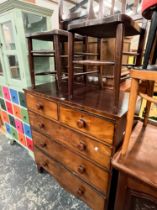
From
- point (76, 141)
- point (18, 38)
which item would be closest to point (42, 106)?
point (76, 141)

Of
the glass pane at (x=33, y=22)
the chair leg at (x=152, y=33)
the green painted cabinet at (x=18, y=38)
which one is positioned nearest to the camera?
the chair leg at (x=152, y=33)

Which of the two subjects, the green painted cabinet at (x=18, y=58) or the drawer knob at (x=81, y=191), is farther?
the green painted cabinet at (x=18, y=58)

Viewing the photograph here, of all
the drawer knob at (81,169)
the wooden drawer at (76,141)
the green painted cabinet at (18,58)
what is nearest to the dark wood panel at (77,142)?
the wooden drawer at (76,141)

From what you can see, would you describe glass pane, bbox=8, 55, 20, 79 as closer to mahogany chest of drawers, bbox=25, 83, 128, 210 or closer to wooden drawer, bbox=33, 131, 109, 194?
mahogany chest of drawers, bbox=25, 83, 128, 210

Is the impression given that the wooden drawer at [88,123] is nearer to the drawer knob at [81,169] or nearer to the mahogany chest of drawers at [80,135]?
the mahogany chest of drawers at [80,135]

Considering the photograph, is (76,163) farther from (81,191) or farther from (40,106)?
(40,106)

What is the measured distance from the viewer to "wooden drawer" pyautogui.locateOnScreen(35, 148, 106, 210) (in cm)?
102

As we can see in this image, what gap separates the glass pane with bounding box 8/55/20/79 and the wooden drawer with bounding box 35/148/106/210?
2.67 feet

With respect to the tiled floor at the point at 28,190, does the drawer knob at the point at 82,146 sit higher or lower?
higher

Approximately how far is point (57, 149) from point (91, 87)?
601mm

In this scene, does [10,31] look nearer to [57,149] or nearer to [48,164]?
[57,149]

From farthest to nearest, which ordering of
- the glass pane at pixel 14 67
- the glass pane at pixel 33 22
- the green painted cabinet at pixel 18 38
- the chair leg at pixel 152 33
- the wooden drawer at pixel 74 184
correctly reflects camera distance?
the glass pane at pixel 14 67, the glass pane at pixel 33 22, the green painted cabinet at pixel 18 38, the wooden drawer at pixel 74 184, the chair leg at pixel 152 33

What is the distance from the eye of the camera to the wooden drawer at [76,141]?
0.84 m

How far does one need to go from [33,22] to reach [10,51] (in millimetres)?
361
